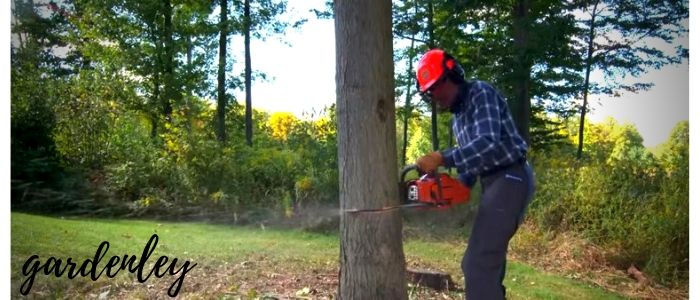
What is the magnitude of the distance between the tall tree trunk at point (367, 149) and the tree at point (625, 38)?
11.1ft

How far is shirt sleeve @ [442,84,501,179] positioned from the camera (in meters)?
1.99

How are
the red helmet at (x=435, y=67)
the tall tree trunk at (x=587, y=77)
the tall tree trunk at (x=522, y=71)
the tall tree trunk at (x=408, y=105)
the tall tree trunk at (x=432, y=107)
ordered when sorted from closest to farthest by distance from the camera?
1. the red helmet at (x=435, y=67)
2. the tall tree trunk at (x=587, y=77)
3. the tall tree trunk at (x=522, y=71)
4. the tall tree trunk at (x=432, y=107)
5. the tall tree trunk at (x=408, y=105)

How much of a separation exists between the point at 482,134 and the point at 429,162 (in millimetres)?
257

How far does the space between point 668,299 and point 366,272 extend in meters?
2.62

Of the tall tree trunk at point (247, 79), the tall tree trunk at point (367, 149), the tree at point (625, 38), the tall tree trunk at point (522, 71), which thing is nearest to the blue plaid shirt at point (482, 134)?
the tall tree trunk at point (367, 149)

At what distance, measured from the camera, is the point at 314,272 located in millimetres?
3510

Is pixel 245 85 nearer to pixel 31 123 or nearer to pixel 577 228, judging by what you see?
pixel 31 123

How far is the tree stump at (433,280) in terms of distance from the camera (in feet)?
10.6

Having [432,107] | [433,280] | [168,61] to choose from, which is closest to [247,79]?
[168,61]

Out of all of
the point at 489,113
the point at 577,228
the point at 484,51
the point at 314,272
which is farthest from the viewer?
the point at 484,51

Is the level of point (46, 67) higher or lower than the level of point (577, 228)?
higher

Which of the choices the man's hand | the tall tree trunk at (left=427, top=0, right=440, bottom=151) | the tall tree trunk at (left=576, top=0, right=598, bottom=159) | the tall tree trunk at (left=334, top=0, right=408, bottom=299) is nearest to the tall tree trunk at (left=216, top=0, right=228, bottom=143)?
the tall tree trunk at (left=427, top=0, right=440, bottom=151)

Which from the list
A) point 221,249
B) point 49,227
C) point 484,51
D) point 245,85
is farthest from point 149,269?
point 484,51

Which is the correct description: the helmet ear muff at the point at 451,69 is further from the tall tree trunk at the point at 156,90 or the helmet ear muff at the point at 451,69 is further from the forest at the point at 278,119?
the tall tree trunk at the point at 156,90
